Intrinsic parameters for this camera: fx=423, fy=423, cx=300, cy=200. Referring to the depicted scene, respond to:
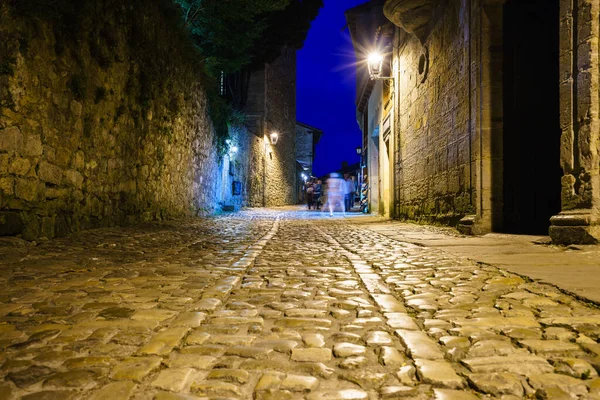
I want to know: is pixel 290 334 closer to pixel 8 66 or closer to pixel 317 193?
pixel 8 66

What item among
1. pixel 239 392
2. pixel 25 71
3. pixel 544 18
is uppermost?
pixel 544 18

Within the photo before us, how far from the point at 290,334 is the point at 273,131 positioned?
93.0ft

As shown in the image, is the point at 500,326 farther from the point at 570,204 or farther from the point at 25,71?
the point at 25,71

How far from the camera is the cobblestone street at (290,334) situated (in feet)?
4.91

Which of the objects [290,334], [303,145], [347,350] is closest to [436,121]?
[290,334]

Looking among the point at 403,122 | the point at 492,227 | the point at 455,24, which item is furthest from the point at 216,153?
the point at 492,227

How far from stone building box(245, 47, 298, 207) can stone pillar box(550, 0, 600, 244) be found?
19.7m

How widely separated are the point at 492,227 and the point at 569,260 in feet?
9.33

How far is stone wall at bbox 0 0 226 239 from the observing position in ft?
15.3

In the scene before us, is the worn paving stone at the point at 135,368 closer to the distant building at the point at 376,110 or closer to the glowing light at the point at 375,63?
the glowing light at the point at 375,63

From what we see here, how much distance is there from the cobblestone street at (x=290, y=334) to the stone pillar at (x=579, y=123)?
1.76 meters

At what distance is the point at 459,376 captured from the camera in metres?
1.56

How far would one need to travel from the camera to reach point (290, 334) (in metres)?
2.05

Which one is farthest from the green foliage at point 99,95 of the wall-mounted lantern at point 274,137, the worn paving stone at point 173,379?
the wall-mounted lantern at point 274,137
